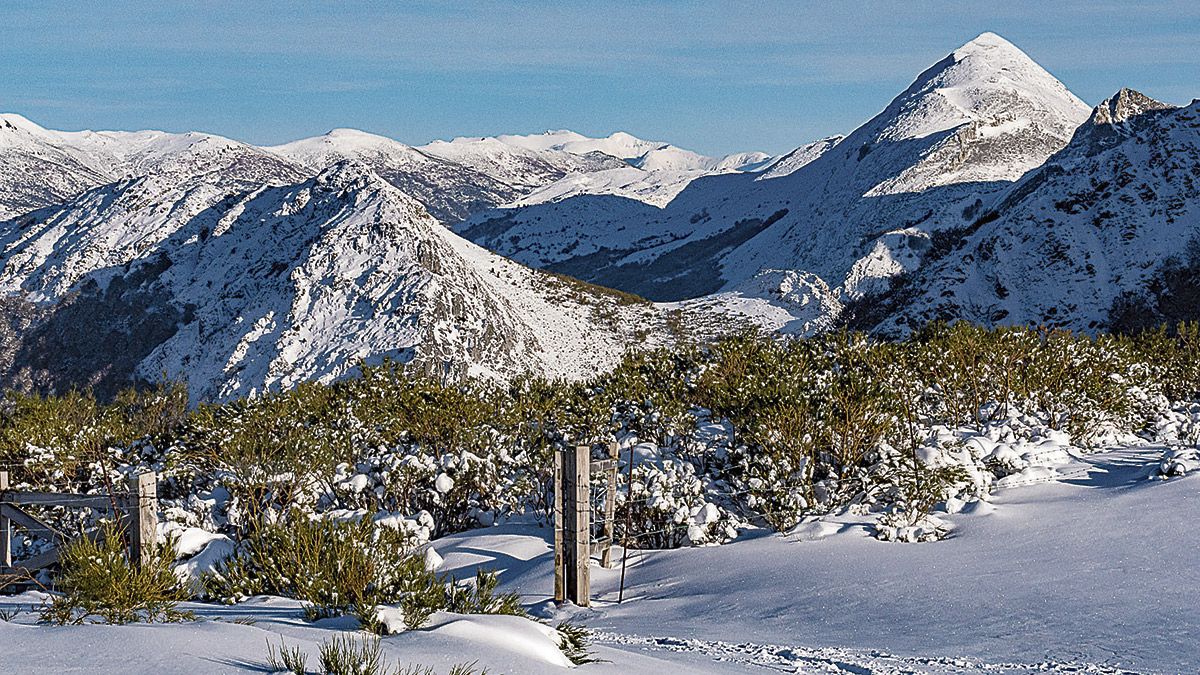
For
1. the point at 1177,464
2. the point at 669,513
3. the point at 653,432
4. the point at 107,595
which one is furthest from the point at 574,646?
the point at 1177,464

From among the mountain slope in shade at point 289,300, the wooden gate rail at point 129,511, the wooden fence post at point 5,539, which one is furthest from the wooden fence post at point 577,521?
the mountain slope in shade at point 289,300

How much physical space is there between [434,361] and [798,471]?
17850mm

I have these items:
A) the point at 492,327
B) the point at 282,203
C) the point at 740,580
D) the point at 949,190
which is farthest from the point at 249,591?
the point at 949,190

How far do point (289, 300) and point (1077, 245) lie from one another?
83.7 feet

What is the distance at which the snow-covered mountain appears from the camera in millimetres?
53750

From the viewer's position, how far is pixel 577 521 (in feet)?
30.0

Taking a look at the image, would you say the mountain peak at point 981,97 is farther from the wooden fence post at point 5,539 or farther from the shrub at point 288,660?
the shrub at point 288,660

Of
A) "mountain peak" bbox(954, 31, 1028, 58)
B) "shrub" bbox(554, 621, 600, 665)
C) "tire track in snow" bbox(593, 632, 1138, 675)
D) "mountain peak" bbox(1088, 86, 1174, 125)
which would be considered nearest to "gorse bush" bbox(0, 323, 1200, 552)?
"tire track in snow" bbox(593, 632, 1138, 675)

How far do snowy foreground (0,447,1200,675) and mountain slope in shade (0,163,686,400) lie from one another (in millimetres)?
17988

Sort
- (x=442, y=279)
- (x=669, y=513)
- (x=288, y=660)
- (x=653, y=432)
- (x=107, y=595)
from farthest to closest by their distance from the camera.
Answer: (x=442, y=279)
(x=653, y=432)
(x=669, y=513)
(x=107, y=595)
(x=288, y=660)

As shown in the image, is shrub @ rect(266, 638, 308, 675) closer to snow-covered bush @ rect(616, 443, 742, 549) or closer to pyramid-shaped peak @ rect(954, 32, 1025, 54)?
snow-covered bush @ rect(616, 443, 742, 549)

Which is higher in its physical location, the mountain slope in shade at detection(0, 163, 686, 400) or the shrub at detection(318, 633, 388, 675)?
the mountain slope in shade at detection(0, 163, 686, 400)

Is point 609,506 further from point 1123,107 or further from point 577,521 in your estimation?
point 1123,107

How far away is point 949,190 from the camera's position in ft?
193
